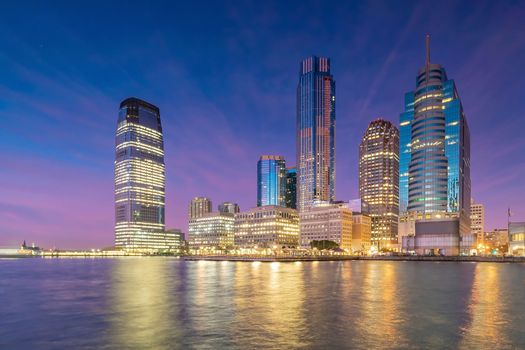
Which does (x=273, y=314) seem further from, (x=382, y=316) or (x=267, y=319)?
(x=382, y=316)

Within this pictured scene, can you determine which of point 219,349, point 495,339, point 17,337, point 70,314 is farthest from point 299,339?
point 70,314

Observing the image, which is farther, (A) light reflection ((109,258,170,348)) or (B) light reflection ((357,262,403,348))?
(B) light reflection ((357,262,403,348))

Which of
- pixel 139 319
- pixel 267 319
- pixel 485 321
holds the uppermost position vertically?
pixel 267 319

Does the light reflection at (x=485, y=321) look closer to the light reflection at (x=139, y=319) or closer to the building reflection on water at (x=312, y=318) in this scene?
the building reflection on water at (x=312, y=318)

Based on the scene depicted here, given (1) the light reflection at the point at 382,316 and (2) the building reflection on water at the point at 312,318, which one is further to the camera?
(1) the light reflection at the point at 382,316

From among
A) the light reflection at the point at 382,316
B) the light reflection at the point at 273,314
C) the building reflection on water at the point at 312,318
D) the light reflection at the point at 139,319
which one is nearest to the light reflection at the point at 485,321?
the building reflection on water at the point at 312,318

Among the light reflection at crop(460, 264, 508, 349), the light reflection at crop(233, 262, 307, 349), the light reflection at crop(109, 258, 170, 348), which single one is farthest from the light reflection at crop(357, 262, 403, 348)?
the light reflection at crop(109, 258, 170, 348)

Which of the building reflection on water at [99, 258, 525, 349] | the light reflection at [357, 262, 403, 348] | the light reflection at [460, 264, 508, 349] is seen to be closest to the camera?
the light reflection at [460, 264, 508, 349]

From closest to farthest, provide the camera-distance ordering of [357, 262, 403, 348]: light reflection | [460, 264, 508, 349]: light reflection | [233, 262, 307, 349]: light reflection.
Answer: [460, 264, 508, 349]: light reflection, [233, 262, 307, 349]: light reflection, [357, 262, 403, 348]: light reflection

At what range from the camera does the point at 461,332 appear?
33.8 metres

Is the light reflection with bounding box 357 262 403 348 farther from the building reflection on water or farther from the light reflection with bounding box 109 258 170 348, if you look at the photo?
the light reflection with bounding box 109 258 170 348

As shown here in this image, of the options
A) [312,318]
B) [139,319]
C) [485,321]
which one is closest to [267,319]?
[312,318]

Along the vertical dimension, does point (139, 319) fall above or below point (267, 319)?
below

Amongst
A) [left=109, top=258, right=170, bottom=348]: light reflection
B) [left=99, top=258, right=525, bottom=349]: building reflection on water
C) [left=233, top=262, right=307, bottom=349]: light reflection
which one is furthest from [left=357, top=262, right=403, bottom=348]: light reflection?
[left=109, top=258, right=170, bottom=348]: light reflection
